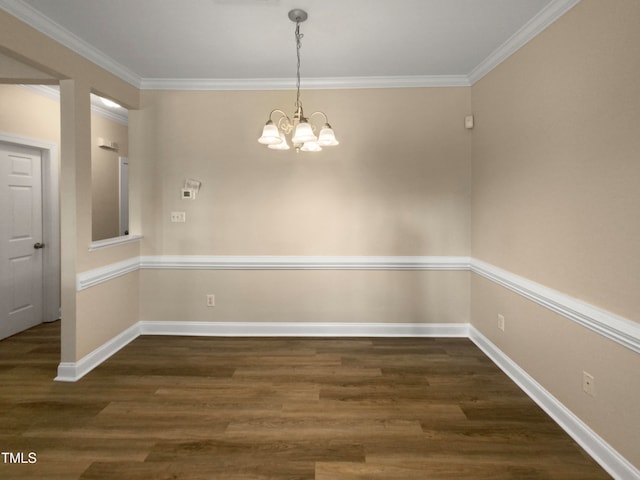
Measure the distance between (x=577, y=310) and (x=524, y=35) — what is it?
201 centimetres

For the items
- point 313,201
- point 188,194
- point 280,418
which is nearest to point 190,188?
point 188,194

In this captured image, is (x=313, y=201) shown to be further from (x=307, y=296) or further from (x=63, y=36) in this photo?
(x=63, y=36)

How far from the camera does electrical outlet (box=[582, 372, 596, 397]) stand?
2.01 metres

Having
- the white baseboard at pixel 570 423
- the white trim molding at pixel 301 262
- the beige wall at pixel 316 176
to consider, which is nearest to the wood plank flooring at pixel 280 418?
the white baseboard at pixel 570 423

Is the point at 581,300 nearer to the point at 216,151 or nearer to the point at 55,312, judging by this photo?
the point at 216,151

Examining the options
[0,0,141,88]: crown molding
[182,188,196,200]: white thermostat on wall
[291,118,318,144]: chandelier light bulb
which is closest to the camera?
[291,118,318,144]: chandelier light bulb

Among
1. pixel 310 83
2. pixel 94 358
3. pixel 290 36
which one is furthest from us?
pixel 310 83

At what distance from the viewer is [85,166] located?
9.60 ft

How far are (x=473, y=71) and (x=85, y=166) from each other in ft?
11.9

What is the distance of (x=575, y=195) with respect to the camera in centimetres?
215

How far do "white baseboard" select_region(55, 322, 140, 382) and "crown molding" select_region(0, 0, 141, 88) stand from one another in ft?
8.17

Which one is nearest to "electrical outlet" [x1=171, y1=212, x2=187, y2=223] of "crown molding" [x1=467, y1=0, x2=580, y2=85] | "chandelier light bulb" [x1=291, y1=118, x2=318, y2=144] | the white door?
Result: the white door

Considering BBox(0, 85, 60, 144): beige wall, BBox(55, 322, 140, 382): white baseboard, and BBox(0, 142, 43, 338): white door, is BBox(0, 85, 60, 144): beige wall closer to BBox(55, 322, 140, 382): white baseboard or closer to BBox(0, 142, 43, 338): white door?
BBox(0, 142, 43, 338): white door

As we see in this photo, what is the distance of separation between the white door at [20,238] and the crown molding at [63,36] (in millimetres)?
1509
